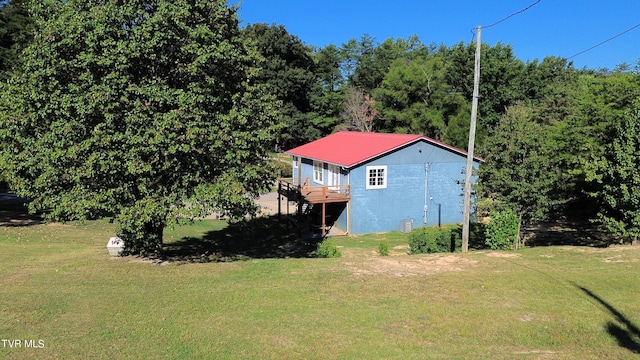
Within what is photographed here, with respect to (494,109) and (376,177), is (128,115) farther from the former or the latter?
(494,109)

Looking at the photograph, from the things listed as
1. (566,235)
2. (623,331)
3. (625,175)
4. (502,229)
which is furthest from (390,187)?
(623,331)

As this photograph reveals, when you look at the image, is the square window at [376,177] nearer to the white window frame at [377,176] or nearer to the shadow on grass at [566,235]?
the white window frame at [377,176]

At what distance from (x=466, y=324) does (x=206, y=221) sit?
21.8m

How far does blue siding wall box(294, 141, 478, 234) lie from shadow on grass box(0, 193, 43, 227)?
16.6m

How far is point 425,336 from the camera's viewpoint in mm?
8406

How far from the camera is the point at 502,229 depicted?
58.4 feet

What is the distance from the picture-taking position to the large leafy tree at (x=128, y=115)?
488 inches

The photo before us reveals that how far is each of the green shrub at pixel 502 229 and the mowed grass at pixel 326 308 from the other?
2874 mm

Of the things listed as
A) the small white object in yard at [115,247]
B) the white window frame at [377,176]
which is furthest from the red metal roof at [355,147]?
the small white object in yard at [115,247]

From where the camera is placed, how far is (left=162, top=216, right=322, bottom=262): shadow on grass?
56.3ft

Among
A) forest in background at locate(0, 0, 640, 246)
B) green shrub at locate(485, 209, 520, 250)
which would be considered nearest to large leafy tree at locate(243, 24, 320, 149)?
forest in background at locate(0, 0, 640, 246)

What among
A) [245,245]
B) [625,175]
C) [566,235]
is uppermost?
[625,175]

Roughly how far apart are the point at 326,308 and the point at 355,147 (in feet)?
67.4

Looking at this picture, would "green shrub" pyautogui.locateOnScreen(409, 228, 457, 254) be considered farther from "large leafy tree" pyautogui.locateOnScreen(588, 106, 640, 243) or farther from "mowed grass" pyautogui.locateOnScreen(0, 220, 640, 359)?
"large leafy tree" pyautogui.locateOnScreen(588, 106, 640, 243)
